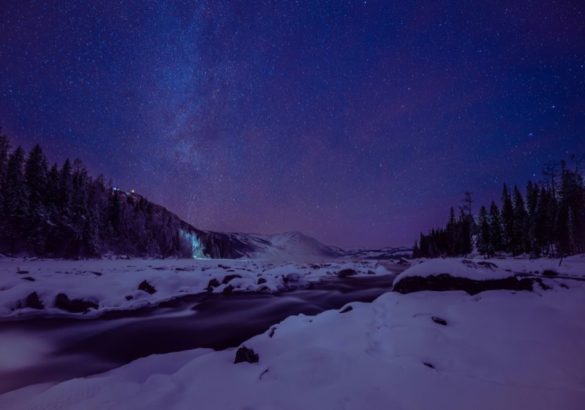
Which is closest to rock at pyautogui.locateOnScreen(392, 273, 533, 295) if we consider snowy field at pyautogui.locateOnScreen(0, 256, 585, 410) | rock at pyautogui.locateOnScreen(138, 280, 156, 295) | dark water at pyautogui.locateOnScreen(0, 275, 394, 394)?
snowy field at pyautogui.locateOnScreen(0, 256, 585, 410)

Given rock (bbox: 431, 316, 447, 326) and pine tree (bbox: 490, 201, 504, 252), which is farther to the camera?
pine tree (bbox: 490, 201, 504, 252)

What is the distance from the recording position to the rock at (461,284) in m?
8.28

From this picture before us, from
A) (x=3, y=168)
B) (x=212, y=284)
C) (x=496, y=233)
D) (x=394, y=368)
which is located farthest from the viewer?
(x=496, y=233)

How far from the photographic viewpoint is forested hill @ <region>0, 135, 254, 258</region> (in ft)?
137

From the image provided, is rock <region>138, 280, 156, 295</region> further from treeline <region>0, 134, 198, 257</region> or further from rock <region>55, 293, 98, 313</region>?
treeline <region>0, 134, 198, 257</region>

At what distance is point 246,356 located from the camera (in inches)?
233

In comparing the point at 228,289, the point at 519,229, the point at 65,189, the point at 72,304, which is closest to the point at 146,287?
the point at 72,304

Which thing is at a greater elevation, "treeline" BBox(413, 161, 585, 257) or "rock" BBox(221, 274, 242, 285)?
"treeline" BBox(413, 161, 585, 257)

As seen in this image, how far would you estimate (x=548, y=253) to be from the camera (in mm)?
44125

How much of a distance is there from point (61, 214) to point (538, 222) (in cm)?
8508

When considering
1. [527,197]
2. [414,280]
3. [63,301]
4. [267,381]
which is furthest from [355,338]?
[527,197]

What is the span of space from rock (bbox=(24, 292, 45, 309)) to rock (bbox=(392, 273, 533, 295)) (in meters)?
17.3

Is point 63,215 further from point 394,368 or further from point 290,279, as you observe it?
point 394,368

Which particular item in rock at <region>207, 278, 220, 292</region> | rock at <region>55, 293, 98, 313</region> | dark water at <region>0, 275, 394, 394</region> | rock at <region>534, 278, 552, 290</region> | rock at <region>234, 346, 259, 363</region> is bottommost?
dark water at <region>0, 275, 394, 394</region>
